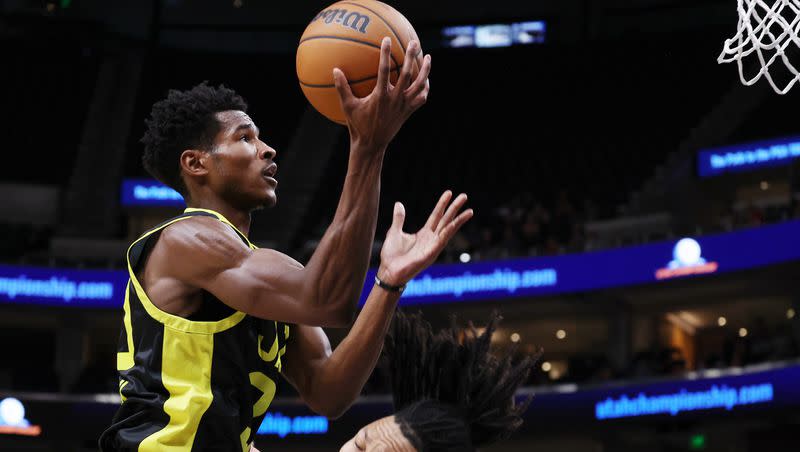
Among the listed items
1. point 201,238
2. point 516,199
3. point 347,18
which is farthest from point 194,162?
point 516,199

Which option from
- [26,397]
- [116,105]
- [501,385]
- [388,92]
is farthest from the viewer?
[116,105]

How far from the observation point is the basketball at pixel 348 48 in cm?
266

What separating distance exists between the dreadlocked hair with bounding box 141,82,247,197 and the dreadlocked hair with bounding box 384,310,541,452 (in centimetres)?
62

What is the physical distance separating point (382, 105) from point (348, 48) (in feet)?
1.32

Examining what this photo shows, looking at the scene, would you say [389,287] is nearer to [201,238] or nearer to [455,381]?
[455,381]

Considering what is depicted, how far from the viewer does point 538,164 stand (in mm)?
22328

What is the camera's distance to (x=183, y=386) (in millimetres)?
2408

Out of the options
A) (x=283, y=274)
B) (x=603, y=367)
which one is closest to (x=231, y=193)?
(x=283, y=274)

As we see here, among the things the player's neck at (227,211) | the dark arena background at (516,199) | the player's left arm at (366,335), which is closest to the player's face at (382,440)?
the player's left arm at (366,335)

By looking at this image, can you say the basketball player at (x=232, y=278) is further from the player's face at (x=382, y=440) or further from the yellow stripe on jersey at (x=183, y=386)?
the player's face at (x=382, y=440)

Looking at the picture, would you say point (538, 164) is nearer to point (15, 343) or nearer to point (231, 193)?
point (15, 343)

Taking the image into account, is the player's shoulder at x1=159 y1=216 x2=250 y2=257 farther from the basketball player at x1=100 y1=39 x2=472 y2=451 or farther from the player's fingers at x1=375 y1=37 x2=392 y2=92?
the player's fingers at x1=375 y1=37 x2=392 y2=92

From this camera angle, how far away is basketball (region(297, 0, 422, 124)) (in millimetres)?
2662

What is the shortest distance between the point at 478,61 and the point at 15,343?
1092 centimetres
